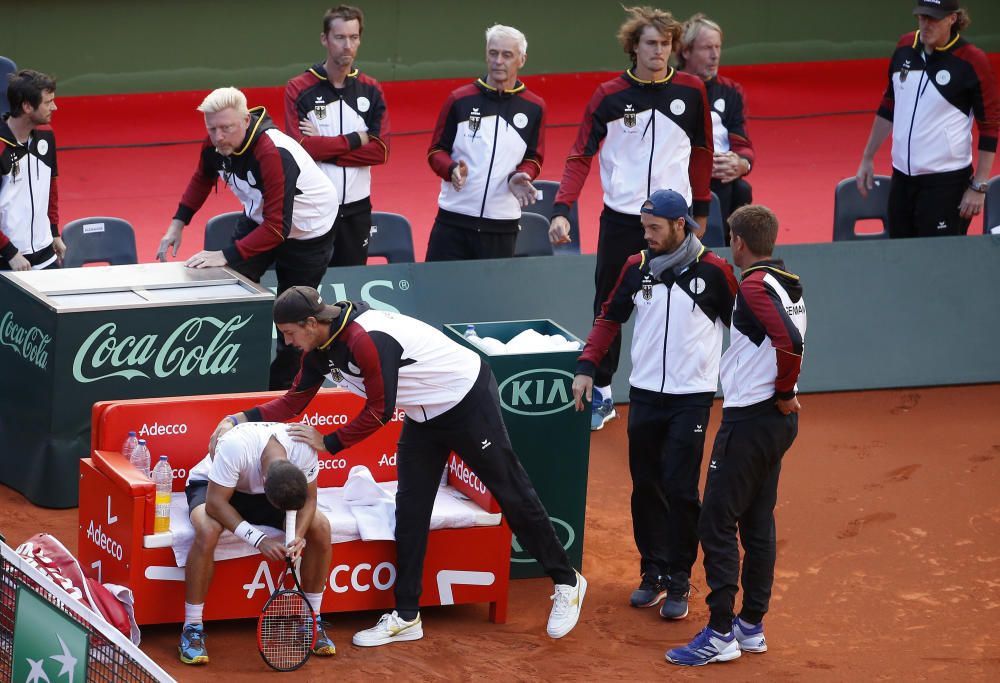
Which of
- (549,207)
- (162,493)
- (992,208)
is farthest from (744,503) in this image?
(992,208)

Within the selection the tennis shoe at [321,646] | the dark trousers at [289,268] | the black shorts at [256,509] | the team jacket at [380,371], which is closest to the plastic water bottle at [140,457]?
the black shorts at [256,509]

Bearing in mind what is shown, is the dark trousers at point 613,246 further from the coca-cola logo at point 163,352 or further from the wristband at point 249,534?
the wristband at point 249,534

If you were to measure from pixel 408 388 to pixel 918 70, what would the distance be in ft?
16.9

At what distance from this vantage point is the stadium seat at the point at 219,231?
972cm

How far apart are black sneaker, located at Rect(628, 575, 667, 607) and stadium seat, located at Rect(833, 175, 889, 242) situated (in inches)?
184

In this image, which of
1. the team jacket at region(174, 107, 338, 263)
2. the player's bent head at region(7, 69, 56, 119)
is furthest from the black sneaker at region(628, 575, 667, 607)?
the player's bent head at region(7, 69, 56, 119)

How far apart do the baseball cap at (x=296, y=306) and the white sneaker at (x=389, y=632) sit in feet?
4.90

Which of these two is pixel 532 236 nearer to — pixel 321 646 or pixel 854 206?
pixel 854 206

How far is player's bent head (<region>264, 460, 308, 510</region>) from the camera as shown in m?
6.32

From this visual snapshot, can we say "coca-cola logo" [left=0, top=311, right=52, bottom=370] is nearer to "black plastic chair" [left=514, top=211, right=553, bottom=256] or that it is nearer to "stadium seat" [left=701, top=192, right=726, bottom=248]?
"black plastic chair" [left=514, top=211, right=553, bottom=256]

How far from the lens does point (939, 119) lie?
10.2 metres

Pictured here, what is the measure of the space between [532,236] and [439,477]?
3.93 m

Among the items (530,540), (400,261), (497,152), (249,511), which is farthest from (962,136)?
(249,511)

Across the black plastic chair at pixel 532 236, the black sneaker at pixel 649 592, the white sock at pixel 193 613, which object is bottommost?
the black sneaker at pixel 649 592
